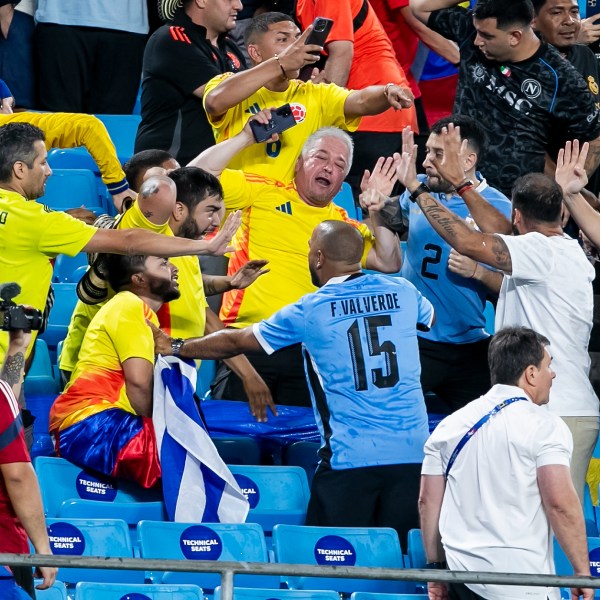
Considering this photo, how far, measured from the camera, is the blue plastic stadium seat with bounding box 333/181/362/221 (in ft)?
26.7

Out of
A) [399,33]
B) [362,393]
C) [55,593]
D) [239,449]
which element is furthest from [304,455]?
[399,33]

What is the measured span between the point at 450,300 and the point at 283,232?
36.0 inches

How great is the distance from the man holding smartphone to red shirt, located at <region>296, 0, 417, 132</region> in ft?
2.95

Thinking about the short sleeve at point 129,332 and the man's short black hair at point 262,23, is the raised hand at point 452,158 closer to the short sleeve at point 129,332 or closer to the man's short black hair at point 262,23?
the short sleeve at point 129,332

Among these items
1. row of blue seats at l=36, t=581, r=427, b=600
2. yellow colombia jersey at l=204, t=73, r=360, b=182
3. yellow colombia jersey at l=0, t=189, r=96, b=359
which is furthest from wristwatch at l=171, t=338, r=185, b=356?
yellow colombia jersey at l=204, t=73, r=360, b=182

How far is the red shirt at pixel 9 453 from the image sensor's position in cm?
424

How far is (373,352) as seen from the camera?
5430mm

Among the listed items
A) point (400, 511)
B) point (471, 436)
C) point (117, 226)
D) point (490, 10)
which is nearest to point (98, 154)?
point (117, 226)

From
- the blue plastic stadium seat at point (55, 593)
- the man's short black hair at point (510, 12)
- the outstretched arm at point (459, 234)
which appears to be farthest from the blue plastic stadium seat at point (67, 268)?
the blue plastic stadium seat at point (55, 593)

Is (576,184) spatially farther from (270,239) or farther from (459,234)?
(270,239)

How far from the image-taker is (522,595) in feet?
14.7

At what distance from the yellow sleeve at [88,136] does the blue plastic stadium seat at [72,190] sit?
0.73 meters

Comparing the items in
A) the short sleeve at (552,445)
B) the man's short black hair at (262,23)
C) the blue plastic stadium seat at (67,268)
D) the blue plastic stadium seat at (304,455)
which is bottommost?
the blue plastic stadium seat at (304,455)

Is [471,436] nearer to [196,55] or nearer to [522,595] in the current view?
[522,595]
